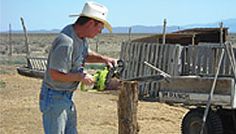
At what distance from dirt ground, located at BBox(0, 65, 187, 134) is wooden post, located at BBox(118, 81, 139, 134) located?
386 cm

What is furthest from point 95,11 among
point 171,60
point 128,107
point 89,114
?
point 171,60

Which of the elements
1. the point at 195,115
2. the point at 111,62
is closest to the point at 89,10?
the point at 111,62

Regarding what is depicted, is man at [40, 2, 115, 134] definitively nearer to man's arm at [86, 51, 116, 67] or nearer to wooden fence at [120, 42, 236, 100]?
man's arm at [86, 51, 116, 67]

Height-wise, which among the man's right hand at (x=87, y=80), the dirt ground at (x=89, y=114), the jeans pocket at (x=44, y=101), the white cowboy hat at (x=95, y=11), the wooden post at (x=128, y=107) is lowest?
the dirt ground at (x=89, y=114)

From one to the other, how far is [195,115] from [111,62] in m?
3.85

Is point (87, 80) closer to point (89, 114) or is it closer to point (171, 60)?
point (89, 114)

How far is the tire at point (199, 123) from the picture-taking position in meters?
7.75

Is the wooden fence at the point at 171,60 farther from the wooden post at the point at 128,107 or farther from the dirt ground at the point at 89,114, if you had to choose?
the wooden post at the point at 128,107

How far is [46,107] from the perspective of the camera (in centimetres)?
410

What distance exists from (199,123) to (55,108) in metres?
4.35

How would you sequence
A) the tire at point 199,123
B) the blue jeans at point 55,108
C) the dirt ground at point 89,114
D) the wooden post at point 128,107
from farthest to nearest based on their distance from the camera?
the dirt ground at point 89,114 → the tire at point 199,123 → the wooden post at point 128,107 → the blue jeans at point 55,108

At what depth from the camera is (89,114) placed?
1101cm

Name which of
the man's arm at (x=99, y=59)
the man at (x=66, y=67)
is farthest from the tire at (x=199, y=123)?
the man at (x=66, y=67)

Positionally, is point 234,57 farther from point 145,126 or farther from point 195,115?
point 145,126
